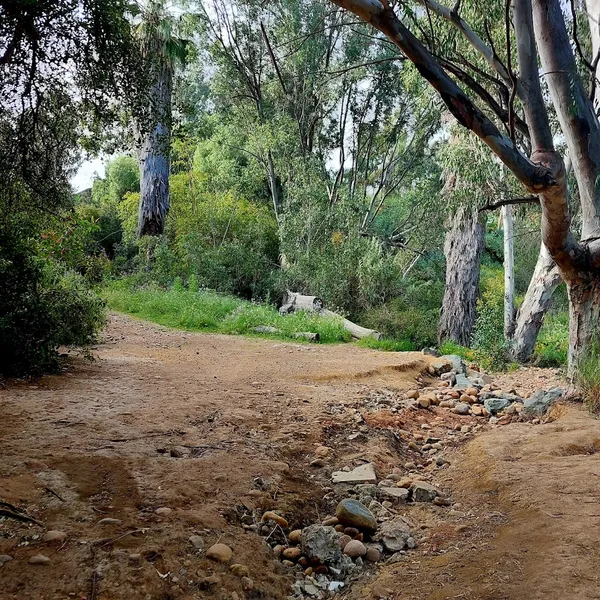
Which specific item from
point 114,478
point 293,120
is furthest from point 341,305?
point 114,478

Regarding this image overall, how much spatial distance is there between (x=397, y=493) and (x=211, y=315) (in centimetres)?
Result: 882

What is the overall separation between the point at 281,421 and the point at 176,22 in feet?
47.7

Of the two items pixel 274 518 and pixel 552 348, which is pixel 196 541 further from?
pixel 552 348

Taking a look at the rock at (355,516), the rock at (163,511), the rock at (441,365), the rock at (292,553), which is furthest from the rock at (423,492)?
the rock at (441,365)

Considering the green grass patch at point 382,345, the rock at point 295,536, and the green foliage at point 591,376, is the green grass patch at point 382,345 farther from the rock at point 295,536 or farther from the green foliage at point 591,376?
the rock at point 295,536

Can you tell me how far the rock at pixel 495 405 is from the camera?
5.50 metres

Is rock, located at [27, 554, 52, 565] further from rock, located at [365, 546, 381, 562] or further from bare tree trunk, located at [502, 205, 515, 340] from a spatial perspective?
bare tree trunk, located at [502, 205, 515, 340]

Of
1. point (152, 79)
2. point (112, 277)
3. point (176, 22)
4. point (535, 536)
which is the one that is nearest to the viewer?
point (535, 536)

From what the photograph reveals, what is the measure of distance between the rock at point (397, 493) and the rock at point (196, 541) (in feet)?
4.57

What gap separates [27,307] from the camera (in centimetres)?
564

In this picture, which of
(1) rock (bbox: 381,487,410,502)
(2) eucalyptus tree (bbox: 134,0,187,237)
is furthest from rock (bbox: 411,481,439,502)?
(2) eucalyptus tree (bbox: 134,0,187,237)

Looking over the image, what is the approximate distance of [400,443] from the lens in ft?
15.2

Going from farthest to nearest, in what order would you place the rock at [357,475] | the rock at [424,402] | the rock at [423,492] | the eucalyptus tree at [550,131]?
the rock at [424,402], the eucalyptus tree at [550,131], the rock at [357,475], the rock at [423,492]

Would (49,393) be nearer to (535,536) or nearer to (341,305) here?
(535,536)
